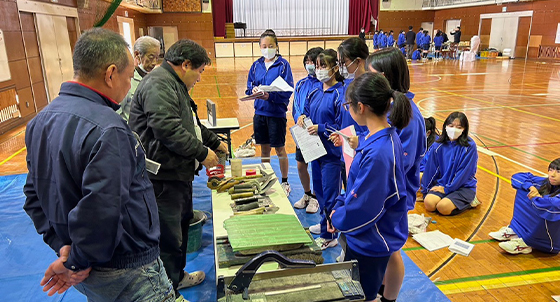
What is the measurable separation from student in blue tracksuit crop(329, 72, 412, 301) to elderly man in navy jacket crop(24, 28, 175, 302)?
3.27ft

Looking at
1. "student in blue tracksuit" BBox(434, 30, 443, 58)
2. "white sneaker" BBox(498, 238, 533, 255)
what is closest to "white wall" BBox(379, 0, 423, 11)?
"student in blue tracksuit" BBox(434, 30, 443, 58)

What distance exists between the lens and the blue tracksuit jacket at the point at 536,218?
9.83 feet

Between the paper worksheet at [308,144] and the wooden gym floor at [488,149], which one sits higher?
the paper worksheet at [308,144]

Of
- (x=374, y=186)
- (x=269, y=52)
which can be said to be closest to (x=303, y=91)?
(x=269, y=52)

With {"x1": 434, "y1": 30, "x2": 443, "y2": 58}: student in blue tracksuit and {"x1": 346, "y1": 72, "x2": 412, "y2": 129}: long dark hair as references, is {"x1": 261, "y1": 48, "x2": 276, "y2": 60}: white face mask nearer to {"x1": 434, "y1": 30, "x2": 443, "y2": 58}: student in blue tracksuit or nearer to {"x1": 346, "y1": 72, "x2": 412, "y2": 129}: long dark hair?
{"x1": 346, "y1": 72, "x2": 412, "y2": 129}: long dark hair

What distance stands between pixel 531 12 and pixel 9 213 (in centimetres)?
2570

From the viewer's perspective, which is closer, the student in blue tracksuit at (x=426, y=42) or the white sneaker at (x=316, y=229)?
the white sneaker at (x=316, y=229)

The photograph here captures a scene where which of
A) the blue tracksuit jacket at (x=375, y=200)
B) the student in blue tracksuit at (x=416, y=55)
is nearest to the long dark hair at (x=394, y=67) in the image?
the blue tracksuit jacket at (x=375, y=200)

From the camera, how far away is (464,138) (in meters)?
3.97

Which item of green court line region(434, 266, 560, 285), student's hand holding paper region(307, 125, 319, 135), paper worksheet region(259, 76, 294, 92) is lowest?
green court line region(434, 266, 560, 285)

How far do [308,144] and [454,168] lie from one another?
6.27 ft

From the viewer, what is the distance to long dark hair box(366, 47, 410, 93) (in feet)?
7.36

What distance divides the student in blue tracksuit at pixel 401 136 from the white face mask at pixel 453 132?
74.8 inches

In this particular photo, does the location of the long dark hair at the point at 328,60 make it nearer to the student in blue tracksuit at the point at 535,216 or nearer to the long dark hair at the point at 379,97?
the long dark hair at the point at 379,97
